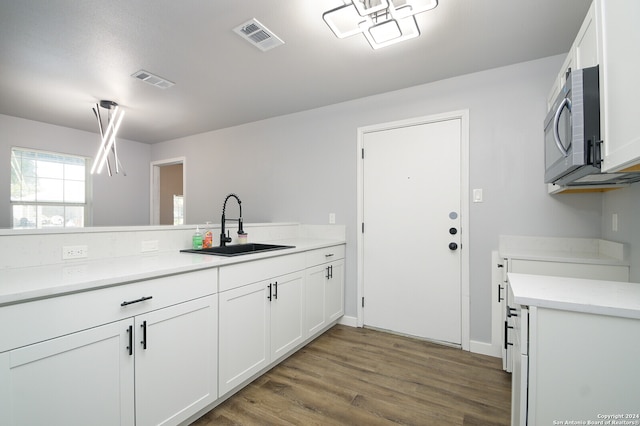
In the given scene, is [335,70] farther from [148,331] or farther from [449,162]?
[148,331]

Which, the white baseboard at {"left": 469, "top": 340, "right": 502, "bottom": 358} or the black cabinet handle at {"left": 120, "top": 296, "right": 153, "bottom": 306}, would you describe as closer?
the black cabinet handle at {"left": 120, "top": 296, "right": 153, "bottom": 306}

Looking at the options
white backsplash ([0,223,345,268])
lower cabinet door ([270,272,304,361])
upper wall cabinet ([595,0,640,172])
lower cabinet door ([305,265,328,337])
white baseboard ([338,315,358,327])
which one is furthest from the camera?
white baseboard ([338,315,358,327])

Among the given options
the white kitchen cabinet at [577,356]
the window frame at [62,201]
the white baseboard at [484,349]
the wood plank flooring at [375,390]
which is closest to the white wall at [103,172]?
the window frame at [62,201]

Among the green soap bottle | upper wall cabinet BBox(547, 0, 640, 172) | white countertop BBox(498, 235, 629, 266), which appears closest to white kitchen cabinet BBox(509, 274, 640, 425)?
upper wall cabinet BBox(547, 0, 640, 172)

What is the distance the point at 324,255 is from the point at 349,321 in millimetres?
849

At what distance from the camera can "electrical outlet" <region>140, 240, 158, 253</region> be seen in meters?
1.99

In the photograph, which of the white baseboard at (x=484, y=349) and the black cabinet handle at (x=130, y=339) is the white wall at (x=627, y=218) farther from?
the black cabinet handle at (x=130, y=339)

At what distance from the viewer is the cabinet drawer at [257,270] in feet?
5.92

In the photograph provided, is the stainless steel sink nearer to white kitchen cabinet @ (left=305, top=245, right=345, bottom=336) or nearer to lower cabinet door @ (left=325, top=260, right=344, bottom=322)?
white kitchen cabinet @ (left=305, top=245, right=345, bottom=336)

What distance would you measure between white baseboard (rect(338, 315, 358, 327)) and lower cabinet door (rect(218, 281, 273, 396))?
124 centimetres

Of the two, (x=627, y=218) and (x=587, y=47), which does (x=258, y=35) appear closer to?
(x=587, y=47)

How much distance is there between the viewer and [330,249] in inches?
116

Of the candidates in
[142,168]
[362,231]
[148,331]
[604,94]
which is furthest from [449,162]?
[142,168]

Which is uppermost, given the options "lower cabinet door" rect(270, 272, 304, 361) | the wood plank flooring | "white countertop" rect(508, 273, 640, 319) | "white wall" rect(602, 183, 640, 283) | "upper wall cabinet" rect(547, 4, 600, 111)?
"upper wall cabinet" rect(547, 4, 600, 111)
